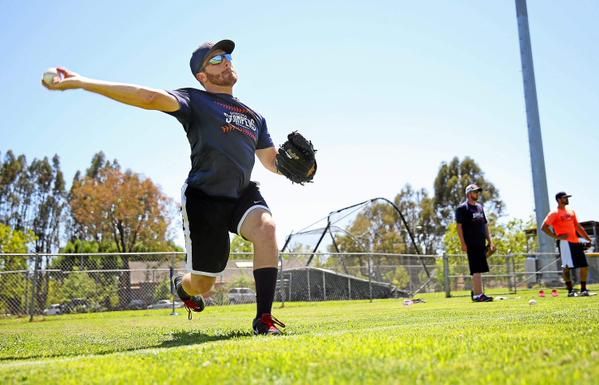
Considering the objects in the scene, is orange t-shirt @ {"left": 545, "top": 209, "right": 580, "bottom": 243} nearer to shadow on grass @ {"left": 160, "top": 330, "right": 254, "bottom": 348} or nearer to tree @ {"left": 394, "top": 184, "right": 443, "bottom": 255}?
shadow on grass @ {"left": 160, "top": 330, "right": 254, "bottom": 348}

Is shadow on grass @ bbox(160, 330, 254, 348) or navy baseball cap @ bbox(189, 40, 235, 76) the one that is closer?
shadow on grass @ bbox(160, 330, 254, 348)

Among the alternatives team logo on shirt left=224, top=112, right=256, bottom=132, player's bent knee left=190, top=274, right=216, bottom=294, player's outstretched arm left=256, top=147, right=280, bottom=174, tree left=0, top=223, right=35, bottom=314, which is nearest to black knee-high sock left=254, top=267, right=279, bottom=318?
player's bent knee left=190, top=274, right=216, bottom=294

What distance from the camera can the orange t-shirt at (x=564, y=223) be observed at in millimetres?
11758

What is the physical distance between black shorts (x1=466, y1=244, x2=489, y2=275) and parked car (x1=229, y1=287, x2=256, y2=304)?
886 cm

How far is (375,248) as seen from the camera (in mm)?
34000

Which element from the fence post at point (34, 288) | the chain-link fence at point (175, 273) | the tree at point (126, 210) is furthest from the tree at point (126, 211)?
the fence post at point (34, 288)

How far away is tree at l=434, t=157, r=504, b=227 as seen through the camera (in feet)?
188

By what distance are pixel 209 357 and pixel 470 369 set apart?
127 centimetres

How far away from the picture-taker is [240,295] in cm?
1797

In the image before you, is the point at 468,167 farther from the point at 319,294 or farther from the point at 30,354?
the point at 30,354

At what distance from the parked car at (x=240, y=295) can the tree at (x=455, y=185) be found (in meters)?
43.1

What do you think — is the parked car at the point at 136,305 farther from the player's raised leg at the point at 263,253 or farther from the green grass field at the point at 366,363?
the green grass field at the point at 366,363

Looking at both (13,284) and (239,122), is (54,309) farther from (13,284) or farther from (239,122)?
(239,122)

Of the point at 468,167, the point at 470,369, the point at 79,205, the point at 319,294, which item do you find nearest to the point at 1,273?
the point at 319,294
